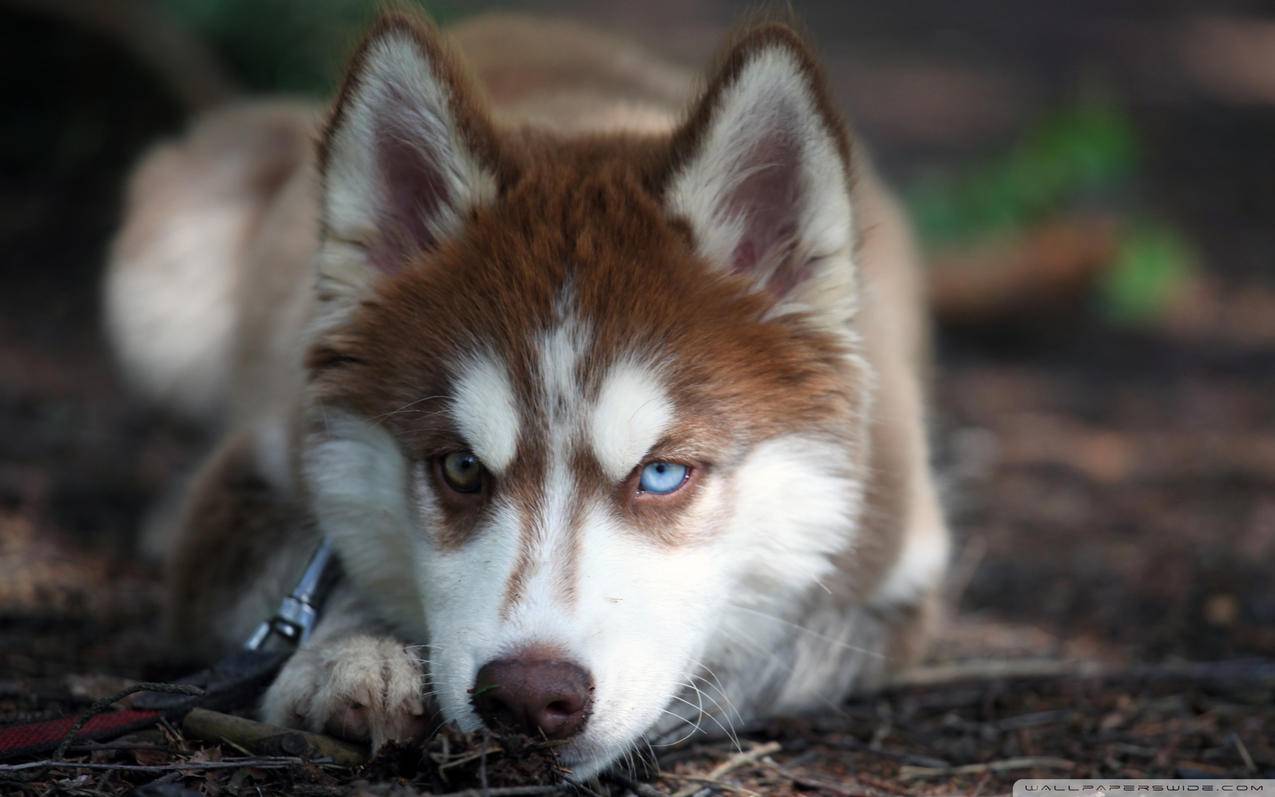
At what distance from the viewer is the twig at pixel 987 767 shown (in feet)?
9.55

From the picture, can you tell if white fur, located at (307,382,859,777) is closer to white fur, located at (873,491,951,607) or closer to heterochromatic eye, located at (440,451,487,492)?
heterochromatic eye, located at (440,451,487,492)

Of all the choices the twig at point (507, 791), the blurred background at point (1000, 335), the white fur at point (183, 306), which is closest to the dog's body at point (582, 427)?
the twig at point (507, 791)

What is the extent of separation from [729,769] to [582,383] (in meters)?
0.93

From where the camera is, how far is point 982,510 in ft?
17.6

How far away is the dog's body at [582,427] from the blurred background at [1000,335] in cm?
41

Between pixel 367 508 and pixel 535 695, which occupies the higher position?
pixel 367 508

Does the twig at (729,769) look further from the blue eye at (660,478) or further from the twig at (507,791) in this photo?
the blue eye at (660,478)

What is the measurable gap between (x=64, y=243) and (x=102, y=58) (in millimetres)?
1075

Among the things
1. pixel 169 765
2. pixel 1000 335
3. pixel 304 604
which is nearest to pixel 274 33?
pixel 1000 335

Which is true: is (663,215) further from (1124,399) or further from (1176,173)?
(1176,173)

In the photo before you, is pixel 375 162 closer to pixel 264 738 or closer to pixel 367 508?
pixel 367 508

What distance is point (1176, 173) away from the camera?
9.70m

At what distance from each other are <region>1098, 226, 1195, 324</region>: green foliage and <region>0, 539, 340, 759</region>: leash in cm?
535

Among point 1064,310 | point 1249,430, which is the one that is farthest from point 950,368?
point 1249,430
